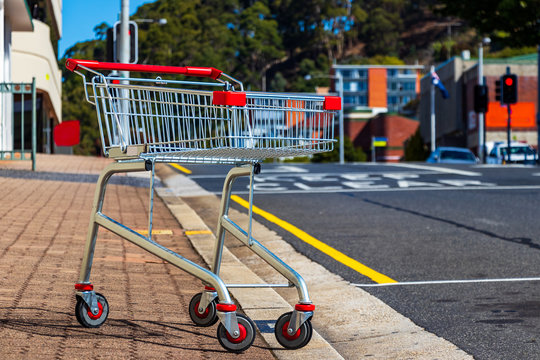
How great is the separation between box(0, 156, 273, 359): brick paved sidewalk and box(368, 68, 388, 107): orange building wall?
5413 inches

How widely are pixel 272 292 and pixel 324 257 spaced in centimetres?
221

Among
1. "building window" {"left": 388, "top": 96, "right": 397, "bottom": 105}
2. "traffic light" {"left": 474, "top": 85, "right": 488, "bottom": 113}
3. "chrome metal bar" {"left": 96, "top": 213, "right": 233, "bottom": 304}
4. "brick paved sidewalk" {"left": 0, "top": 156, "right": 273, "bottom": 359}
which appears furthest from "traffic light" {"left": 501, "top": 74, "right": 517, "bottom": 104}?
"building window" {"left": 388, "top": 96, "right": 397, "bottom": 105}

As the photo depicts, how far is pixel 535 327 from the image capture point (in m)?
5.46

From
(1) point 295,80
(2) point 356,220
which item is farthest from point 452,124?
(1) point 295,80

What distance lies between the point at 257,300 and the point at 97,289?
1119mm

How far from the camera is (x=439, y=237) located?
978 centimetres

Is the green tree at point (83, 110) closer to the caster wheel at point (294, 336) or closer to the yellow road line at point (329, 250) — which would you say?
the yellow road line at point (329, 250)

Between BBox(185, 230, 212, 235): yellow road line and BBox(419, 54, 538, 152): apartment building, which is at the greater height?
BBox(419, 54, 538, 152): apartment building

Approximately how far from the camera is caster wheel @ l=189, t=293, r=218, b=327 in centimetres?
514

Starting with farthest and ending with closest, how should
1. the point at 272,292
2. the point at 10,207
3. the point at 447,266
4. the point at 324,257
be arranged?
the point at 10,207 → the point at 324,257 → the point at 447,266 → the point at 272,292

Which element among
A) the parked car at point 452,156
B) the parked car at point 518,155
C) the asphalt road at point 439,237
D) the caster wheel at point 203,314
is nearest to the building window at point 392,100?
the parked car at point 518,155

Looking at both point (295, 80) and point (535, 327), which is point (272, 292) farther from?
point (295, 80)

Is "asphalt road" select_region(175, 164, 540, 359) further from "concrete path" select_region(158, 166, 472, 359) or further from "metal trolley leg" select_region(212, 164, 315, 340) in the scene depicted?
Result: "metal trolley leg" select_region(212, 164, 315, 340)

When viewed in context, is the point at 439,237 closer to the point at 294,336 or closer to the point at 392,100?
the point at 294,336
